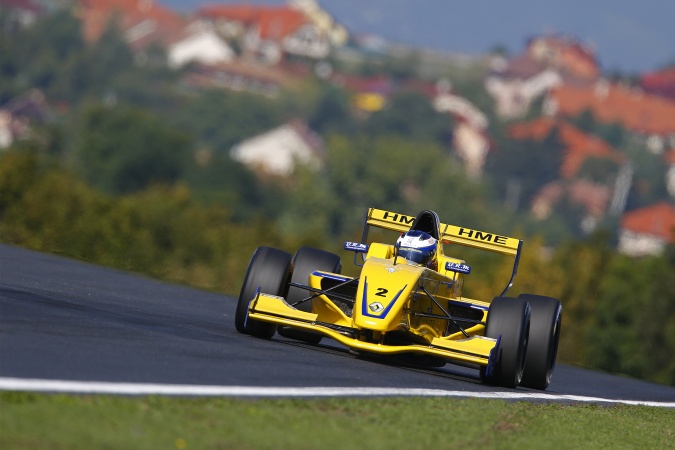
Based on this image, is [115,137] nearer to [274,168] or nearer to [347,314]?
[274,168]

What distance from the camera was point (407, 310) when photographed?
14.2m

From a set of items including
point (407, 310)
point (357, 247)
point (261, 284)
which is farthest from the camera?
point (357, 247)

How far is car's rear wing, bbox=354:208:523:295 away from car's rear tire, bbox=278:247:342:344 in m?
0.54

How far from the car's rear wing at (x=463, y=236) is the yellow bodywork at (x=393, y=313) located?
0.77 metres

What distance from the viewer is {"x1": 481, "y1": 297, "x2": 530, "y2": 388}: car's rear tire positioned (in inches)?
564

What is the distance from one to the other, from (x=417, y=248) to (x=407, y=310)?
1.24 m

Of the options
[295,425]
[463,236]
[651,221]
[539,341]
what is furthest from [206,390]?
[651,221]

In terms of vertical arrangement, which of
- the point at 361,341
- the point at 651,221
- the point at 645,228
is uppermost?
the point at 651,221

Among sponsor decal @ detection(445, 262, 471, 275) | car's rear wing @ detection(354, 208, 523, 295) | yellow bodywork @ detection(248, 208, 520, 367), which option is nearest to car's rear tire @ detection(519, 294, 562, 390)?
yellow bodywork @ detection(248, 208, 520, 367)

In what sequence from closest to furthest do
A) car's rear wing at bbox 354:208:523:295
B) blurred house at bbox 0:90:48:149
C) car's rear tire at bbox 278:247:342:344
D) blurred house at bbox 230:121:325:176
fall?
car's rear tire at bbox 278:247:342:344 → car's rear wing at bbox 354:208:523:295 → blurred house at bbox 0:90:48:149 → blurred house at bbox 230:121:325:176

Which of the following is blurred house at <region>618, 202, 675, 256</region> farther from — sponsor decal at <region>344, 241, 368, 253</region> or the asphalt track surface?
sponsor decal at <region>344, 241, 368, 253</region>

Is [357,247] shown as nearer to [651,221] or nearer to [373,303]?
[373,303]

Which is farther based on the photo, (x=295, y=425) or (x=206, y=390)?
(x=206, y=390)

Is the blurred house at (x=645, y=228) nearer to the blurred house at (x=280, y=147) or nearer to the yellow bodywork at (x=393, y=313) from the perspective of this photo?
the blurred house at (x=280, y=147)
